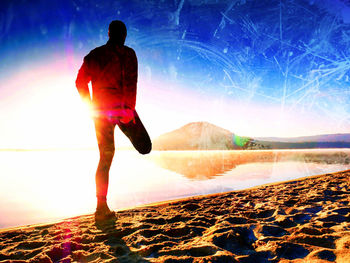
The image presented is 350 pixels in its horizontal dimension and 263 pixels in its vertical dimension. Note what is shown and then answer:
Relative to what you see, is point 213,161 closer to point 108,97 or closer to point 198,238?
point 108,97

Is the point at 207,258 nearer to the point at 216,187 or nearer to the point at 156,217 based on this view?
the point at 156,217

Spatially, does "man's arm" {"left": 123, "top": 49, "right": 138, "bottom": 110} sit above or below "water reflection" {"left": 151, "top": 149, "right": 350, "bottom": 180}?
above

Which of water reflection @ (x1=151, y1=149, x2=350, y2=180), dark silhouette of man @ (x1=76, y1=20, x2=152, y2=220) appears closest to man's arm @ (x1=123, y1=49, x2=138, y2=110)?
dark silhouette of man @ (x1=76, y1=20, x2=152, y2=220)

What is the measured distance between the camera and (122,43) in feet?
10.1

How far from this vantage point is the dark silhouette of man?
2809 millimetres

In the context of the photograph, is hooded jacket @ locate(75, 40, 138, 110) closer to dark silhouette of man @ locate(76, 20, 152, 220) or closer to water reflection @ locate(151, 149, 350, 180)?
dark silhouette of man @ locate(76, 20, 152, 220)

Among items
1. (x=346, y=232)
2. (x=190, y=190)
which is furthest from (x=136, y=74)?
(x=190, y=190)

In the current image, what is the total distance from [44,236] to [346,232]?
3388 millimetres

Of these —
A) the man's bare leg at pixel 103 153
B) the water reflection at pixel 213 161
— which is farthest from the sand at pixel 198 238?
the water reflection at pixel 213 161

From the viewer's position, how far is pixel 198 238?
215cm

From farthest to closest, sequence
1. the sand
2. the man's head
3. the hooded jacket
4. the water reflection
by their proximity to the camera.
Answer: the water reflection → the man's head → the hooded jacket → the sand

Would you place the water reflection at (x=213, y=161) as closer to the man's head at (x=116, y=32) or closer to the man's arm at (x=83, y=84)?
the man's arm at (x=83, y=84)

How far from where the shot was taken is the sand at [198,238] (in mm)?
1747

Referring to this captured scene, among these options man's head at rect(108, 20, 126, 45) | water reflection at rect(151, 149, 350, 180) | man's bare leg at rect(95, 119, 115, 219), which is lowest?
water reflection at rect(151, 149, 350, 180)
